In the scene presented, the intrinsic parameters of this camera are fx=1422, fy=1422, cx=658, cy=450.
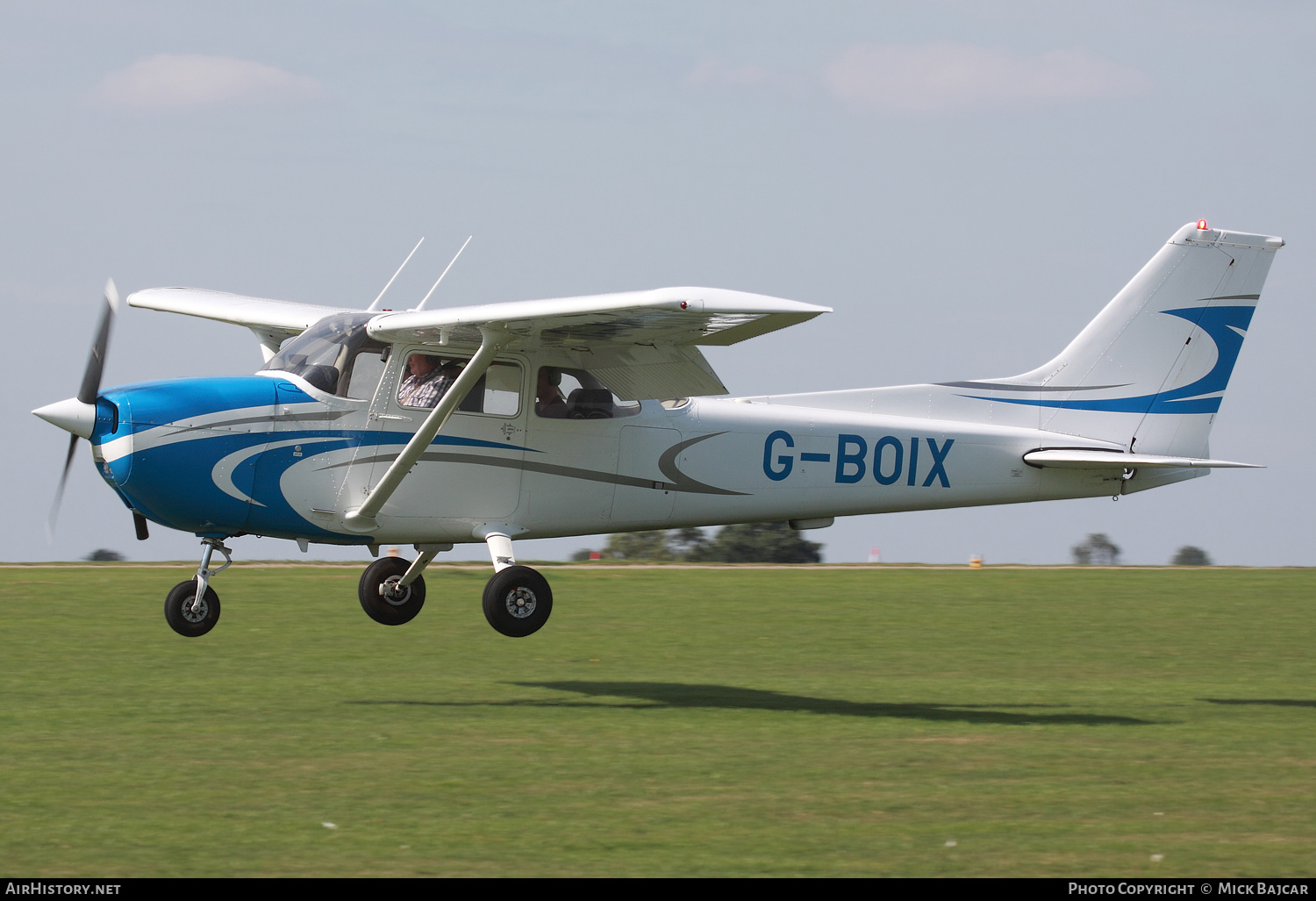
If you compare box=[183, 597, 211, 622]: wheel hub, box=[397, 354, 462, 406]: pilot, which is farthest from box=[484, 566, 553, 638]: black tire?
box=[183, 597, 211, 622]: wheel hub

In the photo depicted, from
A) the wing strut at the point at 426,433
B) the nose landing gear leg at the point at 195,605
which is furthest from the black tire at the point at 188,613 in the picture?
the wing strut at the point at 426,433

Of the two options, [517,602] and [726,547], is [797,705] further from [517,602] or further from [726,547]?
[726,547]

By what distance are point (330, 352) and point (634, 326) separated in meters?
2.83

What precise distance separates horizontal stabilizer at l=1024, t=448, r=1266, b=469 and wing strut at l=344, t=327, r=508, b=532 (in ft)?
19.8

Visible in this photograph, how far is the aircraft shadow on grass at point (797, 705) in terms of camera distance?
1109cm

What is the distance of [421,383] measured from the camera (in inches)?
501

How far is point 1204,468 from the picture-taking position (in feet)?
49.1

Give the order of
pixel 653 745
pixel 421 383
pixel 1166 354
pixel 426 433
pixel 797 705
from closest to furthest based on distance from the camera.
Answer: pixel 653 745 → pixel 797 705 → pixel 426 433 → pixel 421 383 → pixel 1166 354

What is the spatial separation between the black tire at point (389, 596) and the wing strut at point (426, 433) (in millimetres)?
1807

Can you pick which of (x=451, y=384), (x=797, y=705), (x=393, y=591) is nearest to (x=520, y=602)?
(x=451, y=384)

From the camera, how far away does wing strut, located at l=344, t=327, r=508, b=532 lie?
1211 centimetres

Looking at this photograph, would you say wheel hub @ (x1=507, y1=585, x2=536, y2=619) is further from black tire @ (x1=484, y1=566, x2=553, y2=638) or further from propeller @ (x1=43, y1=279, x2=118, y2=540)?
propeller @ (x1=43, y1=279, x2=118, y2=540)

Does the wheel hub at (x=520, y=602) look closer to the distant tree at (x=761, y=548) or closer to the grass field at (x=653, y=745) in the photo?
the grass field at (x=653, y=745)
